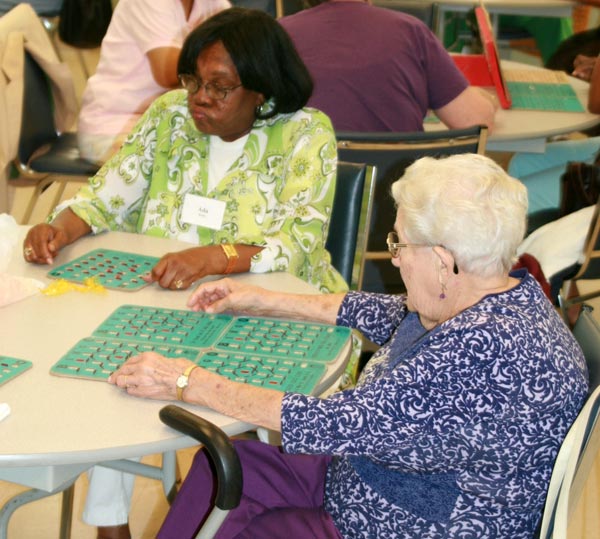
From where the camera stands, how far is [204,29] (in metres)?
2.39

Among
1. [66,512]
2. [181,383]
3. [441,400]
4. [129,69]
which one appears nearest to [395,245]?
[441,400]

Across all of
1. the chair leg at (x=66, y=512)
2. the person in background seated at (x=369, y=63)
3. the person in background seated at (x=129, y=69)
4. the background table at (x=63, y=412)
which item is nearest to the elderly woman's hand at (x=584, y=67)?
the person in background seated at (x=369, y=63)

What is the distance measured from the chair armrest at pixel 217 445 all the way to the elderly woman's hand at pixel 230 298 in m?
0.47

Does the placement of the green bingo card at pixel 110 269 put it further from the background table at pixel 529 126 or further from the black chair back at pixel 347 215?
the background table at pixel 529 126

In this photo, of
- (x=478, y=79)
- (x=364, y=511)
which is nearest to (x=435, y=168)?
(x=364, y=511)

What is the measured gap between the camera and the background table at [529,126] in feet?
11.3

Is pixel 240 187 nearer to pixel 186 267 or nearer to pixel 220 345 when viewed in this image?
pixel 186 267

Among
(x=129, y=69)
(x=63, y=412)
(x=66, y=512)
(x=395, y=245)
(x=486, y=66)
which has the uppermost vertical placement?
(x=395, y=245)

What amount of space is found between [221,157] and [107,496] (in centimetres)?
93

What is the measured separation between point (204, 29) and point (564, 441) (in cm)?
142

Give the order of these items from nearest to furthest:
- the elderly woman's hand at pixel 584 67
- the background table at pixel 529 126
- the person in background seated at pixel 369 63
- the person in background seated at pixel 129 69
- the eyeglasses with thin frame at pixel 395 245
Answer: the eyeglasses with thin frame at pixel 395 245, the person in background seated at pixel 369 63, the background table at pixel 529 126, the person in background seated at pixel 129 69, the elderly woman's hand at pixel 584 67

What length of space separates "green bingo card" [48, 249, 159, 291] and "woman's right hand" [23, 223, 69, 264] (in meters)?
0.05

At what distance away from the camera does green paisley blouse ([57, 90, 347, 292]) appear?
2.37 m

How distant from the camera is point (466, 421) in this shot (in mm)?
1543
